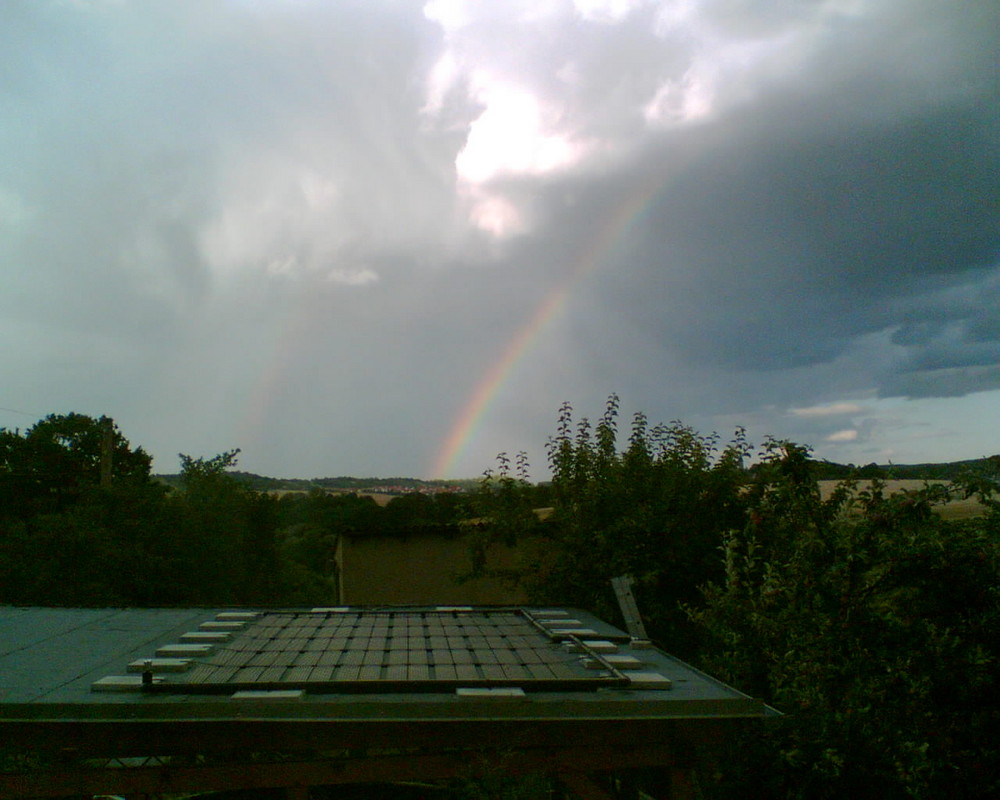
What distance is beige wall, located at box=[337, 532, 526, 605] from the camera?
18.2 metres

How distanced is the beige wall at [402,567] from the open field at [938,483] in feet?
37.3

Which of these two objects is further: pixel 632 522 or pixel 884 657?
pixel 632 522

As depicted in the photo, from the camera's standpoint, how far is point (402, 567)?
1839 cm

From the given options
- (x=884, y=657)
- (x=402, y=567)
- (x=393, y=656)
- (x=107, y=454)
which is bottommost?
(x=884, y=657)

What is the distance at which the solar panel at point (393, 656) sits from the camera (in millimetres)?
5000

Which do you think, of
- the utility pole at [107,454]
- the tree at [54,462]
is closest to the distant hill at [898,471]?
the utility pole at [107,454]

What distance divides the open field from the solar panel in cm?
263

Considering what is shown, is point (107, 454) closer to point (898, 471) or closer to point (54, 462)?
point (54, 462)

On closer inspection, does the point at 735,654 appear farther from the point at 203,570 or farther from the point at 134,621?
the point at 203,570

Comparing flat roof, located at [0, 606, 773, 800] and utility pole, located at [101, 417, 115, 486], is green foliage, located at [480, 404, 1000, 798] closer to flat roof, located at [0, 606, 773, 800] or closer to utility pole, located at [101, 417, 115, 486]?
flat roof, located at [0, 606, 773, 800]

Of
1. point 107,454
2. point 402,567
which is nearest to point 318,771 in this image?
point 402,567

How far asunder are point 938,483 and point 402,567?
44.7 feet

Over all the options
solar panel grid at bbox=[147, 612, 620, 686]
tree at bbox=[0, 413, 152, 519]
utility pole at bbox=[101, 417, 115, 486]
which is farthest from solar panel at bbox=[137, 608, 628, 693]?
tree at bbox=[0, 413, 152, 519]

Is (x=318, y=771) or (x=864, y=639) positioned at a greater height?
(x=864, y=639)
